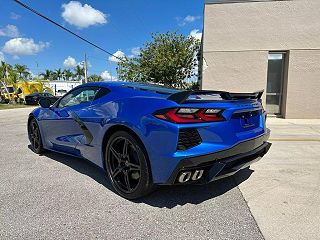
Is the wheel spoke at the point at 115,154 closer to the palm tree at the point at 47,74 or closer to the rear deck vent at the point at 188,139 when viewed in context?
the rear deck vent at the point at 188,139

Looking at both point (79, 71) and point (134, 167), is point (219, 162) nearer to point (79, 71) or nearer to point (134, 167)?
point (134, 167)

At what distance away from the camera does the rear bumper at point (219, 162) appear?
235 centimetres

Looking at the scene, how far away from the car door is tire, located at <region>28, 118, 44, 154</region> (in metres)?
0.33

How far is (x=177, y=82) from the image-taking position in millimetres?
19391

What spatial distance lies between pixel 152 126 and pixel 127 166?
0.75 metres

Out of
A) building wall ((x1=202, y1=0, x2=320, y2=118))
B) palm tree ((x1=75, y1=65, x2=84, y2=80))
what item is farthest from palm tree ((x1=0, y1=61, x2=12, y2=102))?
palm tree ((x1=75, y1=65, x2=84, y2=80))

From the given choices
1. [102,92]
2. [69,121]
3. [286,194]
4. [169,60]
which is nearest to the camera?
[286,194]

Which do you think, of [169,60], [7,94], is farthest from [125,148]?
[7,94]

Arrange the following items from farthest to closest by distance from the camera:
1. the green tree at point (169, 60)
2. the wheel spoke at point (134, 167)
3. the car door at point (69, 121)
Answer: the green tree at point (169, 60) → the car door at point (69, 121) → the wheel spoke at point (134, 167)

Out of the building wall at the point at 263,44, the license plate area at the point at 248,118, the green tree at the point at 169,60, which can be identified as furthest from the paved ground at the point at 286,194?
the green tree at the point at 169,60

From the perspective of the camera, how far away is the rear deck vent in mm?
2330

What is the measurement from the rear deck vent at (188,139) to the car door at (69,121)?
1.58 meters

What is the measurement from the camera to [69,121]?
12.5 feet

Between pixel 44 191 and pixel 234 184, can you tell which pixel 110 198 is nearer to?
pixel 44 191
